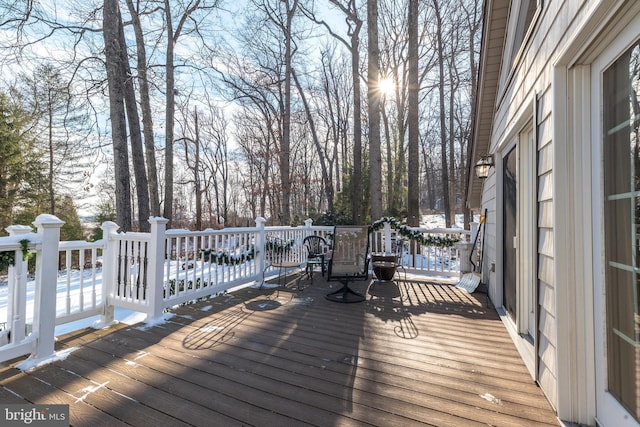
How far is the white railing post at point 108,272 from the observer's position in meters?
3.43

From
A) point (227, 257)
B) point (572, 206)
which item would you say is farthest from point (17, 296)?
point (572, 206)

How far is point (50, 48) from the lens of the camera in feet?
21.3

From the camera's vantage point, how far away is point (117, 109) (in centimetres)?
574

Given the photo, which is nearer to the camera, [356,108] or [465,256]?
[465,256]

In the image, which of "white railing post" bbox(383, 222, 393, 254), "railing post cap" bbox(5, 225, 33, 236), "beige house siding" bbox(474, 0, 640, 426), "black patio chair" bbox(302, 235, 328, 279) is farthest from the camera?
"white railing post" bbox(383, 222, 393, 254)

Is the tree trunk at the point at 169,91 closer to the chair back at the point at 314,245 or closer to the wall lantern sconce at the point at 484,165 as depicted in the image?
the chair back at the point at 314,245

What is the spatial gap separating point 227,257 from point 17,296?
95.6 inches

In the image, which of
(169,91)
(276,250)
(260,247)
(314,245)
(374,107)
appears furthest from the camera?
(169,91)

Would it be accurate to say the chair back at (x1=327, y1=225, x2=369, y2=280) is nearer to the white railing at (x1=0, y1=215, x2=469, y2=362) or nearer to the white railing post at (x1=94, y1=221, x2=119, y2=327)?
the white railing at (x1=0, y1=215, x2=469, y2=362)

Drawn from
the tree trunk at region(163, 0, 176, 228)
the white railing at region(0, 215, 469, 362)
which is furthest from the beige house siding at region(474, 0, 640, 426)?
the tree trunk at region(163, 0, 176, 228)

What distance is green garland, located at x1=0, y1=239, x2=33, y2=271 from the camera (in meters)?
2.28

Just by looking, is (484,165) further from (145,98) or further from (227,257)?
(145,98)

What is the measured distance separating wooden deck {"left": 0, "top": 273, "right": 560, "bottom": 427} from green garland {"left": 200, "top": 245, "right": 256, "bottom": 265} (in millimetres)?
940

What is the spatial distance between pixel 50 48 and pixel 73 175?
1002 cm
